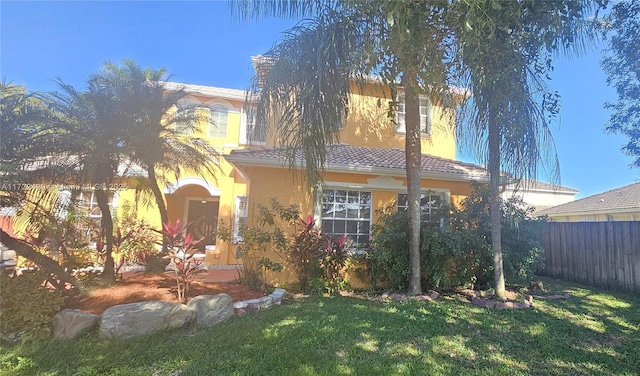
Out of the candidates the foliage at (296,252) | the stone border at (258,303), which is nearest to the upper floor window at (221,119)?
the foliage at (296,252)

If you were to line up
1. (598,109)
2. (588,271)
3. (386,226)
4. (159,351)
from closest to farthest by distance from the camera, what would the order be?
(159,351), (386,226), (598,109), (588,271)

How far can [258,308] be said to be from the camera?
5984 millimetres

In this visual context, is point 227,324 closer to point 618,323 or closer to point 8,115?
point 8,115

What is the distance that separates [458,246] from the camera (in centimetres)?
702

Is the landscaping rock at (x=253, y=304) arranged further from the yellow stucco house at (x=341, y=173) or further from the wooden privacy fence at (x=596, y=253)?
the wooden privacy fence at (x=596, y=253)

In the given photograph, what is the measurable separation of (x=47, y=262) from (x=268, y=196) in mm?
4608

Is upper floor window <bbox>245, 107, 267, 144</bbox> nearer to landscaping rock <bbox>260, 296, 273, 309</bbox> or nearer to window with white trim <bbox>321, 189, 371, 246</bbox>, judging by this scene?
window with white trim <bbox>321, 189, 371, 246</bbox>

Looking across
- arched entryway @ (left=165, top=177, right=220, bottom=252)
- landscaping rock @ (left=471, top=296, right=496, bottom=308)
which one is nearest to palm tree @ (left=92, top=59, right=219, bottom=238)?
arched entryway @ (left=165, top=177, right=220, bottom=252)

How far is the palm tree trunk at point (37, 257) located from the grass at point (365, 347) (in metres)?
1.52

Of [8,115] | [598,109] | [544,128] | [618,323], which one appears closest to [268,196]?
[8,115]

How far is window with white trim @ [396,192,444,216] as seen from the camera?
845 centimetres

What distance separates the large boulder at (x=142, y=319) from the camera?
466cm

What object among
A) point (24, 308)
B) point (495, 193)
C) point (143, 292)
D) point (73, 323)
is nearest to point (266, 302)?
point (143, 292)

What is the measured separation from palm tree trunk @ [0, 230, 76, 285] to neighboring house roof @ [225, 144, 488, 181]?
13.0ft
